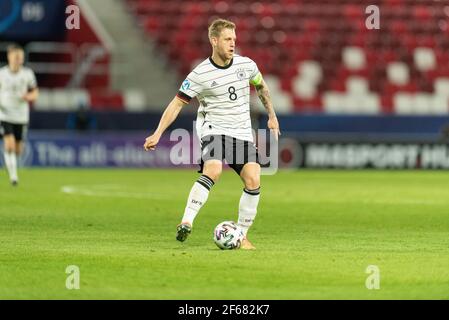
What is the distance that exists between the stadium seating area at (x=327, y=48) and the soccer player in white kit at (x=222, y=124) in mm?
18740

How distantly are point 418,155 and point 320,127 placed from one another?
2.46 m

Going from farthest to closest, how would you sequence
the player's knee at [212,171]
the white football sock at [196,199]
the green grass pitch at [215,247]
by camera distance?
the player's knee at [212,171] → the white football sock at [196,199] → the green grass pitch at [215,247]

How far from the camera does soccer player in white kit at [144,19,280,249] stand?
1136cm

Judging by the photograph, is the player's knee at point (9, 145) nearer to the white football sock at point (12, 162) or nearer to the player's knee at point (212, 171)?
the white football sock at point (12, 162)

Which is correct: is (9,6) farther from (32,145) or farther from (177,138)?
(177,138)

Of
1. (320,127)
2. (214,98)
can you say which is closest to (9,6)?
(320,127)

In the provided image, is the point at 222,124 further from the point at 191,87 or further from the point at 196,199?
the point at 196,199

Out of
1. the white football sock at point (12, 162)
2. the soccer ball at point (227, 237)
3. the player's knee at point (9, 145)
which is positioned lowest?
the soccer ball at point (227, 237)

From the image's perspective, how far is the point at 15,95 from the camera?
2150cm

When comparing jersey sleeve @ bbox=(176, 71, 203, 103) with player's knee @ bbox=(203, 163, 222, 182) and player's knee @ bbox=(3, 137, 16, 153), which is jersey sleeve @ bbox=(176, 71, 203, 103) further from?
player's knee @ bbox=(3, 137, 16, 153)

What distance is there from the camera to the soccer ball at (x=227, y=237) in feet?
36.7

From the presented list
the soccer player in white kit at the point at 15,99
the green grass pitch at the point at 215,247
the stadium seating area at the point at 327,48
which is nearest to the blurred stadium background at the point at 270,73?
the stadium seating area at the point at 327,48

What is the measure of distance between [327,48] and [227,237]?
2211cm

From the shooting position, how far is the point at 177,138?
1093 inches
